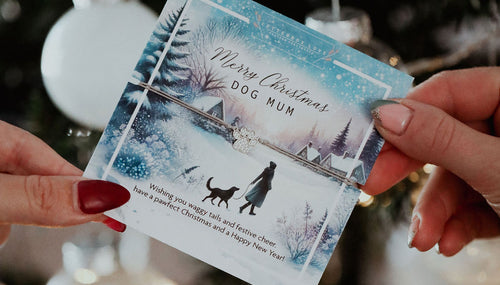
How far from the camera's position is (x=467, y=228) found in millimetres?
670

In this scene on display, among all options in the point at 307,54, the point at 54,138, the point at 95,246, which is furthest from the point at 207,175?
the point at 95,246

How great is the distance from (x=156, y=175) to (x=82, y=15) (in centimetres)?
22

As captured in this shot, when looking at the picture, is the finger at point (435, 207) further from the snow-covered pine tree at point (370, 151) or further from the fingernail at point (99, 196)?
the fingernail at point (99, 196)

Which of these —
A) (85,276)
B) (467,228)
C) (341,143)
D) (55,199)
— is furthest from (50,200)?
(85,276)

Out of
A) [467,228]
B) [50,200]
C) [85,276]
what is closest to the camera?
[50,200]

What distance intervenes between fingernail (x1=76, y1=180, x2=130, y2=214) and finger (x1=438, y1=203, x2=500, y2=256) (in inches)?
17.9

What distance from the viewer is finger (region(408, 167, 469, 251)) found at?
2.03 ft

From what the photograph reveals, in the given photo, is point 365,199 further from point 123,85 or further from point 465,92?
point 123,85

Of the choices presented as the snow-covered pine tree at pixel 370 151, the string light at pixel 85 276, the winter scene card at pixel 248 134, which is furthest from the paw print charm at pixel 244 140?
the string light at pixel 85 276

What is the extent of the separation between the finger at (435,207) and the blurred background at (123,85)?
97mm

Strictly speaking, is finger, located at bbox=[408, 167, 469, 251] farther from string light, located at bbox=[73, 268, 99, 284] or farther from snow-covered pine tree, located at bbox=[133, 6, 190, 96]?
string light, located at bbox=[73, 268, 99, 284]

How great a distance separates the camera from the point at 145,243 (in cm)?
138

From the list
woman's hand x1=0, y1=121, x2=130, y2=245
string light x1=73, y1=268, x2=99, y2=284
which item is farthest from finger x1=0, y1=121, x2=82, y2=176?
string light x1=73, y1=268, x2=99, y2=284

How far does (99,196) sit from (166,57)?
0.17 metres
